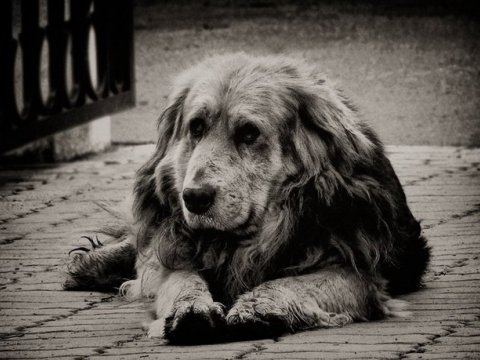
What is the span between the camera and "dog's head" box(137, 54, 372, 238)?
4918 mm

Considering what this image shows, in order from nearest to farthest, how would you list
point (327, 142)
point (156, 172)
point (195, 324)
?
1. point (195, 324)
2. point (327, 142)
3. point (156, 172)

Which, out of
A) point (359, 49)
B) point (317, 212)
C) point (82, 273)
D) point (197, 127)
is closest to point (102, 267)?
point (82, 273)

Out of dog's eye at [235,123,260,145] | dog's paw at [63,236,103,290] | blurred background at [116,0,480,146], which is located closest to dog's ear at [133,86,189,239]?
dog's eye at [235,123,260,145]

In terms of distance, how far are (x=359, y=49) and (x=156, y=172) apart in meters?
9.61

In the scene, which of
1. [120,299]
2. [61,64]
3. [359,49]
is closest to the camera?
[120,299]

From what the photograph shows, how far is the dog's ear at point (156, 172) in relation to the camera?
17.6 feet

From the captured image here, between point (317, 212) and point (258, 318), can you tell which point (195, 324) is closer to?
point (258, 318)

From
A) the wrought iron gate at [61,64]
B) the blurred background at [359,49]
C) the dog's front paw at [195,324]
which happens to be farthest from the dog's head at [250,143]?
the blurred background at [359,49]

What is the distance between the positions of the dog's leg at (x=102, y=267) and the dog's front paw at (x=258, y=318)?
1.35 m

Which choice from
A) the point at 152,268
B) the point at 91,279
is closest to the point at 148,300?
the point at 152,268

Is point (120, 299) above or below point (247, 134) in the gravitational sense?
below

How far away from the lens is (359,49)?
14570 mm

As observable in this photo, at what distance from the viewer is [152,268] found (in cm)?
537

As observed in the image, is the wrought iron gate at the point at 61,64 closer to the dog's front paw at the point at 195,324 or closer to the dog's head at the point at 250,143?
the dog's head at the point at 250,143
